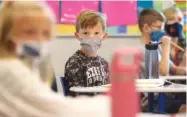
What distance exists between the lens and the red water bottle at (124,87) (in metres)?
0.49

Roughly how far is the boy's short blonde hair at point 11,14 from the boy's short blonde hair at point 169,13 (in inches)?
77.7

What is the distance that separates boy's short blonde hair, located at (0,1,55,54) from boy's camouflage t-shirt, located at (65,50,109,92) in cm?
111

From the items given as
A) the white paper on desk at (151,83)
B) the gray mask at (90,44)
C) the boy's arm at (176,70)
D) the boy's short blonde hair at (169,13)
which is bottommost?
the boy's arm at (176,70)

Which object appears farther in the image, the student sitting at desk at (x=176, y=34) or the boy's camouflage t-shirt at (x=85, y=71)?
the student sitting at desk at (x=176, y=34)

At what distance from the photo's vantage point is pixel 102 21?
2.00 m

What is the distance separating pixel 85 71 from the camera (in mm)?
1901

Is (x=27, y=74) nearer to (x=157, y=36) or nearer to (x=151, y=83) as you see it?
(x=151, y=83)

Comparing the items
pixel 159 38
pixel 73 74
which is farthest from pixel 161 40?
pixel 73 74

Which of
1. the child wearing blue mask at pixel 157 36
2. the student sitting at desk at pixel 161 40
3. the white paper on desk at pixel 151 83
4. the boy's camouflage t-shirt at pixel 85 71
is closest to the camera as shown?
the white paper on desk at pixel 151 83

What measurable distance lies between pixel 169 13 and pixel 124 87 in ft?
7.46

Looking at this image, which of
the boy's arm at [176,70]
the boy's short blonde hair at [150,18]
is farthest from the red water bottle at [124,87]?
the boy's arm at [176,70]

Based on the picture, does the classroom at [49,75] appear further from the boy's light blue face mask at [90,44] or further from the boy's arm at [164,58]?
the boy's arm at [164,58]

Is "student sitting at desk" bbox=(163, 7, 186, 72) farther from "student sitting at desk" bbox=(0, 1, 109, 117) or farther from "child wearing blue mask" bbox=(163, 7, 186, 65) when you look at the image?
"student sitting at desk" bbox=(0, 1, 109, 117)

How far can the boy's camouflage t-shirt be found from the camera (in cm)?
188
